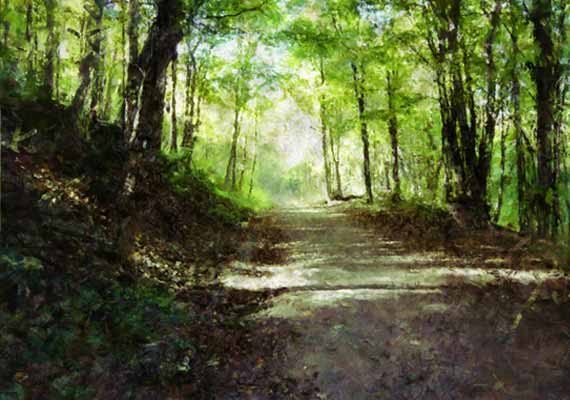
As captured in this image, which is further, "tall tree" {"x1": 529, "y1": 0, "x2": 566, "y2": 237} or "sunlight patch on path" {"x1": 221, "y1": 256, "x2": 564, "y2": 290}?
"tall tree" {"x1": 529, "y1": 0, "x2": 566, "y2": 237}

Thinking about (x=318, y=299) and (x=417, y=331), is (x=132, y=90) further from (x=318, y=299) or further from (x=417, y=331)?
(x=417, y=331)

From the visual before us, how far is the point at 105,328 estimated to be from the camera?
5.40 m

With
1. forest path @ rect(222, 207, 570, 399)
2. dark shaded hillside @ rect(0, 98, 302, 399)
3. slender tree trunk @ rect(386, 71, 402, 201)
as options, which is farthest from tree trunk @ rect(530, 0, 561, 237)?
slender tree trunk @ rect(386, 71, 402, 201)

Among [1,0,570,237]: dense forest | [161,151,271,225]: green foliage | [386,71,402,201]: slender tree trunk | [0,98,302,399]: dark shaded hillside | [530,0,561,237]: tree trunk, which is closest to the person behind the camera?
[0,98,302,399]: dark shaded hillside

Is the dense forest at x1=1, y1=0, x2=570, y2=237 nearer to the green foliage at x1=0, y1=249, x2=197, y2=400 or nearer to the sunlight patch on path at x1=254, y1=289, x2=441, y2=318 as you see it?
the green foliage at x1=0, y1=249, x2=197, y2=400

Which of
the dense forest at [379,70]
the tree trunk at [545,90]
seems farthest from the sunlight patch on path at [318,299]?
the tree trunk at [545,90]

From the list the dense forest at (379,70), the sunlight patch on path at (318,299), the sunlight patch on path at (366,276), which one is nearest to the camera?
the sunlight patch on path at (318,299)

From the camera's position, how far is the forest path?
15.9 feet

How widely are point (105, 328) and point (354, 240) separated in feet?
29.4

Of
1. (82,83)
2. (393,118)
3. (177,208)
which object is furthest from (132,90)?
(393,118)

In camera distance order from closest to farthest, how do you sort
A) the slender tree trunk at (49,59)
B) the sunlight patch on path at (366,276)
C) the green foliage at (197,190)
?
the sunlight patch on path at (366,276), the slender tree trunk at (49,59), the green foliage at (197,190)

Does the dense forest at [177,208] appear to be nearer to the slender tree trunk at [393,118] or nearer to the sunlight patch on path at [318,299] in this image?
the slender tree trunk at [393,118]

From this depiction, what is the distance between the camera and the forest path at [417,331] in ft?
15.9

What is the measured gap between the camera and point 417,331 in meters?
6.04
